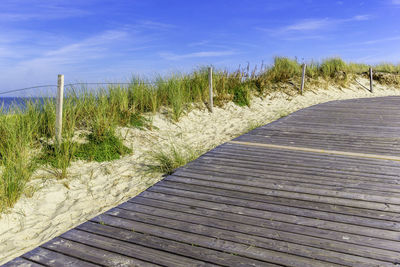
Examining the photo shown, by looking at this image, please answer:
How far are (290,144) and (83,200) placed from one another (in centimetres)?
312

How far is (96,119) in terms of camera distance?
5988mm

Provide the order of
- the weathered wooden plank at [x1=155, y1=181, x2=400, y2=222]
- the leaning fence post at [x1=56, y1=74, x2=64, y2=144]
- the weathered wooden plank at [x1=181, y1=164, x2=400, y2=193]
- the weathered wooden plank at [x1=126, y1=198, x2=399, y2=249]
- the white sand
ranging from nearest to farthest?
1. the weathered wooden plank at [x1=126, y1=198, x2=399, y2=249]
2. the weathered wooden plank at [x1=155, y1=181, x2=400, y2=222]
3. the weathered wooden plank at [x1=181, y1=164, x2=400, y2=193]
4. the white sand
5. the leaning fence post at [x1=56, y1=74, x2=64, y2=144]

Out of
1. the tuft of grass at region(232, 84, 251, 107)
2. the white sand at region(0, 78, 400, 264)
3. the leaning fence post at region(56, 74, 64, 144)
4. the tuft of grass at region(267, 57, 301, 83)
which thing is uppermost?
the tuft of grass at region(267, 57, 301, 83)

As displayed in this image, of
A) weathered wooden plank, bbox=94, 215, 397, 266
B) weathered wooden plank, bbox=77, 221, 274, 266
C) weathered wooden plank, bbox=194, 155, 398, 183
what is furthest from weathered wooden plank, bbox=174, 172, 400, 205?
weathered wooden plank, bbox=77, 221, 274, 266

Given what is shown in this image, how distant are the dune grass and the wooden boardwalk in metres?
1.61

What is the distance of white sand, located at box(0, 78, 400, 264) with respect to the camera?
3.36 metres

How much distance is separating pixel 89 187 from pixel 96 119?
1938 millimetres

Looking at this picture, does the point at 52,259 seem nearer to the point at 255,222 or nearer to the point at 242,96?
the point at 255,222

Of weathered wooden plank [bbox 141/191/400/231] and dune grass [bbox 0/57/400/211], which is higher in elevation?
dune grass [bbox 0/57/400/211]

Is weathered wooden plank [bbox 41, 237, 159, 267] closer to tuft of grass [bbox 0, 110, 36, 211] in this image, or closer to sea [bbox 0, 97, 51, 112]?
tuft of grass [bbox 0, 110, 36, 211]

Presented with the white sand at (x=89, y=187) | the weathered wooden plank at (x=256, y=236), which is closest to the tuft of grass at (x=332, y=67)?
the white sand at (x=89, y=187)

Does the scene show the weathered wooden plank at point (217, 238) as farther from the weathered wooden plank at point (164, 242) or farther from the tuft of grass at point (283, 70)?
the tuft of grass at point (283, 70)

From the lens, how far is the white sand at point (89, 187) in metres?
3.36

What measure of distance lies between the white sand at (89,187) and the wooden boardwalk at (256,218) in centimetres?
102
